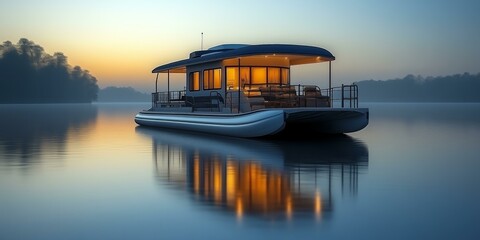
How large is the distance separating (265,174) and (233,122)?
9445 mm

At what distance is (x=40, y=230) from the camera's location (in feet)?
20.5

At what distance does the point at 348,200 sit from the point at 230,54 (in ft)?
47.5

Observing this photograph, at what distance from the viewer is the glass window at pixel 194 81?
26.7 m

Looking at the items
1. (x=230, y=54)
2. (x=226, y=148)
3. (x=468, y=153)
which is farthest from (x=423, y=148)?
(x=230, y=54)

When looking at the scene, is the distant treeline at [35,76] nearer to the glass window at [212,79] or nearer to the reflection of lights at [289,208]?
the glass window at [212,79]

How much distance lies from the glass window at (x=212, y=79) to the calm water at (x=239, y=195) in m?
9.26

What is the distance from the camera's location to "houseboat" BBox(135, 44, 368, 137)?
63.3ft

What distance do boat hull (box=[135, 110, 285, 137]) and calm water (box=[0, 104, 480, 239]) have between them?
3015 mm

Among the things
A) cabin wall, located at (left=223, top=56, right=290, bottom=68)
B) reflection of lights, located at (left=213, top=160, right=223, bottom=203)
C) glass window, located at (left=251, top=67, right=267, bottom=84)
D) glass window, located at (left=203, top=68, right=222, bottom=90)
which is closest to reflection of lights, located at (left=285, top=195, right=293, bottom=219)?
reflection of lights, located at (left=213, top=160, right=223, bottom=203)

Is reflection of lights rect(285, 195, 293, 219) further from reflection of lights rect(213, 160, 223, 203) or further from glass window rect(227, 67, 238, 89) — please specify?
glass window rect(227, 67, 238, 89)

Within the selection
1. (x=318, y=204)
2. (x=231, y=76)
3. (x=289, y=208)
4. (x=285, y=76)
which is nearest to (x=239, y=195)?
(x=289, y=208)

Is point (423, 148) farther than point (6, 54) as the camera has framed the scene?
No

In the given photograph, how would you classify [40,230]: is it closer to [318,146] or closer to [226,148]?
[226,148]

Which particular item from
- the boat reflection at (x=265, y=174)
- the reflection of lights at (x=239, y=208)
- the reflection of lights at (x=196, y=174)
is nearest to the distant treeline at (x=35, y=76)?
the boat reflection at (x=265, y=174)
